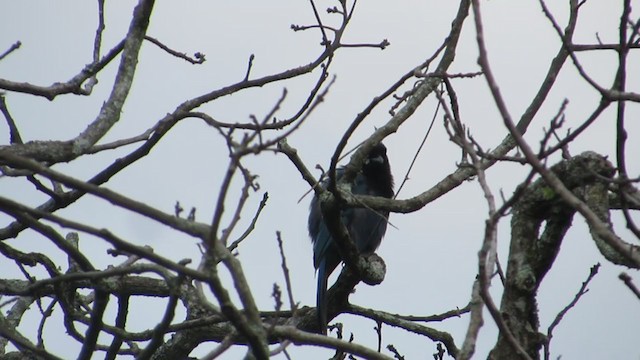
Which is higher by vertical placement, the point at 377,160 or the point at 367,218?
the point at 377,160

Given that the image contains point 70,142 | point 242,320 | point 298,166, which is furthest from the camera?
point 298,166

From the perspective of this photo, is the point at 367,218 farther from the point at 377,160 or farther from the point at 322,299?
the point at 322,299

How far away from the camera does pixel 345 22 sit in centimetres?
611

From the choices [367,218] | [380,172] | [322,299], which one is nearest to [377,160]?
[380,172]

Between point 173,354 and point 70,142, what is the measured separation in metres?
1.78

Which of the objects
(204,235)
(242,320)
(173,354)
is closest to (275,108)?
(204,235)

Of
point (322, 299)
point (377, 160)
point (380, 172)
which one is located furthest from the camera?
point (380, 172)

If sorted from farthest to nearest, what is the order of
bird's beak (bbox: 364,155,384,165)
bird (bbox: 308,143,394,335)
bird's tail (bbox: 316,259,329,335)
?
bird's beak (bbox: 364,155,384,165) < bird (bbox: 308,143,394,335) < bird's tail (bbox: 316,259,329,335)

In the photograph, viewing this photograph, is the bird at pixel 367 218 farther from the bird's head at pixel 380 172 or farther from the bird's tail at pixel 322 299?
the bird's tail at pixel 322 299

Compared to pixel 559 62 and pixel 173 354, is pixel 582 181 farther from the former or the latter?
pixel 173 354

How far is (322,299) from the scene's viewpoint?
22.1 ft

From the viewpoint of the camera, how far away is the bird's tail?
638 cm

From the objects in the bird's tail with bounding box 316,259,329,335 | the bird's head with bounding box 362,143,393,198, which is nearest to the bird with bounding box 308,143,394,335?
the bird's head with bounding box 362,143,393,198

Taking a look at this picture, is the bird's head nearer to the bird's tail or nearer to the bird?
the bird
